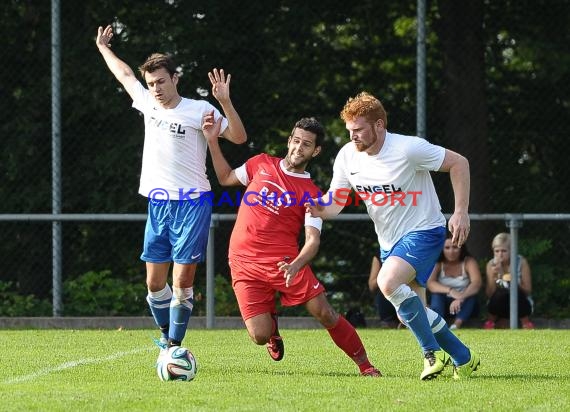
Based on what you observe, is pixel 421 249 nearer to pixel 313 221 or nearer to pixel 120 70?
pixel 313 221

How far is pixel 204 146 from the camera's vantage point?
27.4ft

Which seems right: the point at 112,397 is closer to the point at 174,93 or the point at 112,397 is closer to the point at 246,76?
the point at 174,93

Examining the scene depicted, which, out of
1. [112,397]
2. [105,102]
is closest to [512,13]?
[105,102]

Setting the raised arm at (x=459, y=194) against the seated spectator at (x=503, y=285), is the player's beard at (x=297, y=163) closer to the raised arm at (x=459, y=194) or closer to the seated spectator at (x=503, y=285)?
the raised arm at (x=459, y=194)

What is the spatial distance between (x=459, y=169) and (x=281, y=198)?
46.4 inches

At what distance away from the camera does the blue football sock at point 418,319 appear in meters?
7.27

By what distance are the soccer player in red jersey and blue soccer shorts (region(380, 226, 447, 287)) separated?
534mm

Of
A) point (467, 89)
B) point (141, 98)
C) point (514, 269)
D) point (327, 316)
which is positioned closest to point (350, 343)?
point (327, 316)

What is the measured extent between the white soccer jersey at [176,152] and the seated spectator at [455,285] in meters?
4.35

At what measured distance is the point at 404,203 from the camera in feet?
24.5

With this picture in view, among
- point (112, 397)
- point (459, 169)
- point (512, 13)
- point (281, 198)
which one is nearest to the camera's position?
point (112, 397)

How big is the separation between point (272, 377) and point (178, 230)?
1333 mm

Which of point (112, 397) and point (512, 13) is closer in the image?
point (112, 397)
